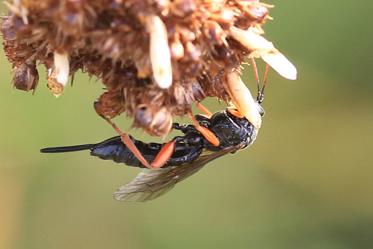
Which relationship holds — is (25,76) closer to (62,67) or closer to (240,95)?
(62,67)

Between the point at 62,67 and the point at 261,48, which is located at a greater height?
the point at 261,48

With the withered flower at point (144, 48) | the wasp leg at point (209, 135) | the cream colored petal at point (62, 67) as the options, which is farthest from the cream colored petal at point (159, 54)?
the wasp leg at point (209, 135)

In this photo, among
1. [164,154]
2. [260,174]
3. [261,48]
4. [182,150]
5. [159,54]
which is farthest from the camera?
[260,174]

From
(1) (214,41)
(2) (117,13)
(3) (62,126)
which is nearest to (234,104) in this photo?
(1) (214,41)

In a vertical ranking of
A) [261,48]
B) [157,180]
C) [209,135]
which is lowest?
[157,180]

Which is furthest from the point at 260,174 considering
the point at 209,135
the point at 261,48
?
the point at 261,48

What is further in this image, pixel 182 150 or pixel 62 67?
pixel 182 150
